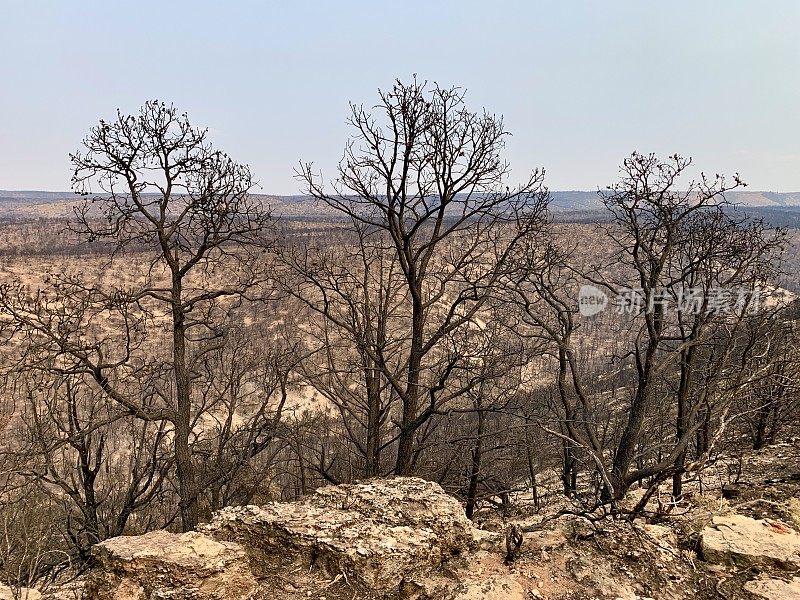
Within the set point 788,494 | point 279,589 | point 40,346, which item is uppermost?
point 40,346

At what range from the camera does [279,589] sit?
3.62m

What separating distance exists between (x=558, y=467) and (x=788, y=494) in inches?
647

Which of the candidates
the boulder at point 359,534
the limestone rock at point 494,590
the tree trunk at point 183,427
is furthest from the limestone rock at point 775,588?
the tree trunk at point 183,427

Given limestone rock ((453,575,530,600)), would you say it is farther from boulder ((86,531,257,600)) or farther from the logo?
the logo

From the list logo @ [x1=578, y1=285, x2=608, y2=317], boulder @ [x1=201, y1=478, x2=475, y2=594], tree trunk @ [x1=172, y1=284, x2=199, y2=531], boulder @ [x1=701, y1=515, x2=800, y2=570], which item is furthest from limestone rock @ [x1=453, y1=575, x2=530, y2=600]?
logo @ [x1=578, y1=285, x2=608, y2=317]

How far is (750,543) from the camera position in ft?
12.2

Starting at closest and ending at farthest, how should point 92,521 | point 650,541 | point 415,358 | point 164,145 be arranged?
point 650,541 → point 164,145 → point 415,358 → point 92,521

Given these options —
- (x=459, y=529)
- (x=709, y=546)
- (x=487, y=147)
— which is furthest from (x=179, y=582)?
(x=487, y=147)

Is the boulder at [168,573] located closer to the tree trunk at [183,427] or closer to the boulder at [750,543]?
the boulder at [750,543]

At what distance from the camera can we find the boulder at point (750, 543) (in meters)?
3.57

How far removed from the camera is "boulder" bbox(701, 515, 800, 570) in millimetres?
3570

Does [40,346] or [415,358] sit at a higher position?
[40,346]

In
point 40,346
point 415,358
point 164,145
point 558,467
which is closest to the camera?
point 40,346

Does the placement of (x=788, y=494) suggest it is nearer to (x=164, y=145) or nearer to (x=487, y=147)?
(x=487, y=147)
